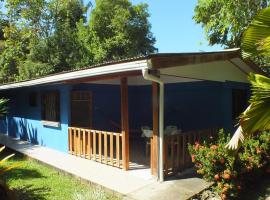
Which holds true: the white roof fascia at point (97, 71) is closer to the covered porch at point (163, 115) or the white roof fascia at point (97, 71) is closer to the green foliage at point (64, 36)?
the covered porch at point (163, 115)

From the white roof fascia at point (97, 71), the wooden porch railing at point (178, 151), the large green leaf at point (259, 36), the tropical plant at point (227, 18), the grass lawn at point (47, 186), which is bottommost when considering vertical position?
the grass lawn at point (47, 186)

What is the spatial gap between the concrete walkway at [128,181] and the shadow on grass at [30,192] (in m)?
0.83

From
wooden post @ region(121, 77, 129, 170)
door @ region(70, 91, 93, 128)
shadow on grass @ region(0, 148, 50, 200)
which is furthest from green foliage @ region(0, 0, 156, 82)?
wooden post @ region(121, 77, 129, 170)

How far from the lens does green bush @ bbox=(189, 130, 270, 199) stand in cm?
479

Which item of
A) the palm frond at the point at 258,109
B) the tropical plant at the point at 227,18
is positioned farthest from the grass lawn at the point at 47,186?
the tropical plant at the point at 227,18

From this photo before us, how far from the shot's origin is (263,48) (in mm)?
3217

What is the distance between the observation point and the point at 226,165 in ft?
15.9

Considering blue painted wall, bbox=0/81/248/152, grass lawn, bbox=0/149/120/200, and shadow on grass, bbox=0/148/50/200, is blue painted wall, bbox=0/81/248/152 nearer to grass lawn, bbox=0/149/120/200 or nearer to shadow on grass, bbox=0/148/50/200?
shadow on grass, bbox=0/148/50/200

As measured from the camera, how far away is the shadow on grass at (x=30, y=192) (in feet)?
17.9

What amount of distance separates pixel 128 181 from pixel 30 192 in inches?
77.7

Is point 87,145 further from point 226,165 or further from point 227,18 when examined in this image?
point 227,18

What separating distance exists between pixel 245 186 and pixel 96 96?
18.7 feet

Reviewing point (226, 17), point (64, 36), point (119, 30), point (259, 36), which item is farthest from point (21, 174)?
point (64, 36)

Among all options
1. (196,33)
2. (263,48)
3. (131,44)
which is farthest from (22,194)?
(131,44)
